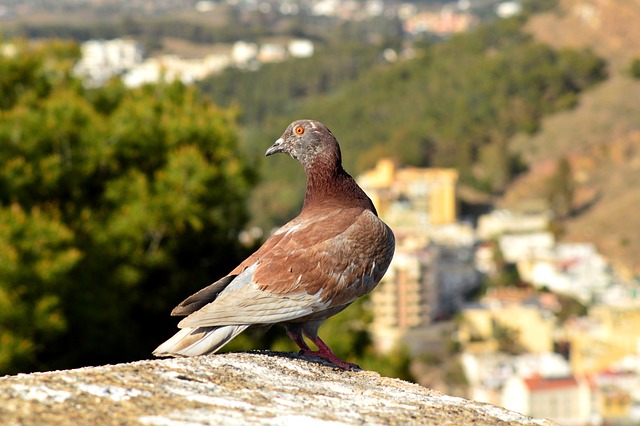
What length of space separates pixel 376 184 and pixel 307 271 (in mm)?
74597

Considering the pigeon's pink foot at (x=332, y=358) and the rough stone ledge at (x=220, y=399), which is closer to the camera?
the rough stone ledge at (x=220, y=399)

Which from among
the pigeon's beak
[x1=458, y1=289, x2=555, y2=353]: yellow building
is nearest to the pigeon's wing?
the pigeon's beak

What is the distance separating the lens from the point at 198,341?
420cm

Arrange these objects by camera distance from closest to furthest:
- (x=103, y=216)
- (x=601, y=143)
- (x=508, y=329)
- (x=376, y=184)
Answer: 1. (x=103, y=216)
2. (x=508, y=329)
3. (x=376, y=184)
4. (x=601, y=143)

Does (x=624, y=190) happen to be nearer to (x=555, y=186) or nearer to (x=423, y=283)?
(x=555, y=186)

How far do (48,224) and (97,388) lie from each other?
5721 mm

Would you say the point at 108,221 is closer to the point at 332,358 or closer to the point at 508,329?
the point at 332,358

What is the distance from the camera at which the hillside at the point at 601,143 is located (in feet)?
230

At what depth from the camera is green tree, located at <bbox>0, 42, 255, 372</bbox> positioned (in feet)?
28.3

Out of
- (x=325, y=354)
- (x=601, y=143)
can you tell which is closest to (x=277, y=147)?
(x=325, y=354)

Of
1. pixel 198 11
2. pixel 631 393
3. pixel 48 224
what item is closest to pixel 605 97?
pixel 631 393

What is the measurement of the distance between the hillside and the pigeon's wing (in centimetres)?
6373

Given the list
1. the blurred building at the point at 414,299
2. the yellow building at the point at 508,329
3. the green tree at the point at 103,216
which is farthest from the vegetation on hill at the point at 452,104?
the green tree at the point at 103,216

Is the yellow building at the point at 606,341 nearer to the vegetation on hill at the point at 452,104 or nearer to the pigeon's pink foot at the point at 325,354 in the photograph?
the vegetation on hill at the point at 452,104
